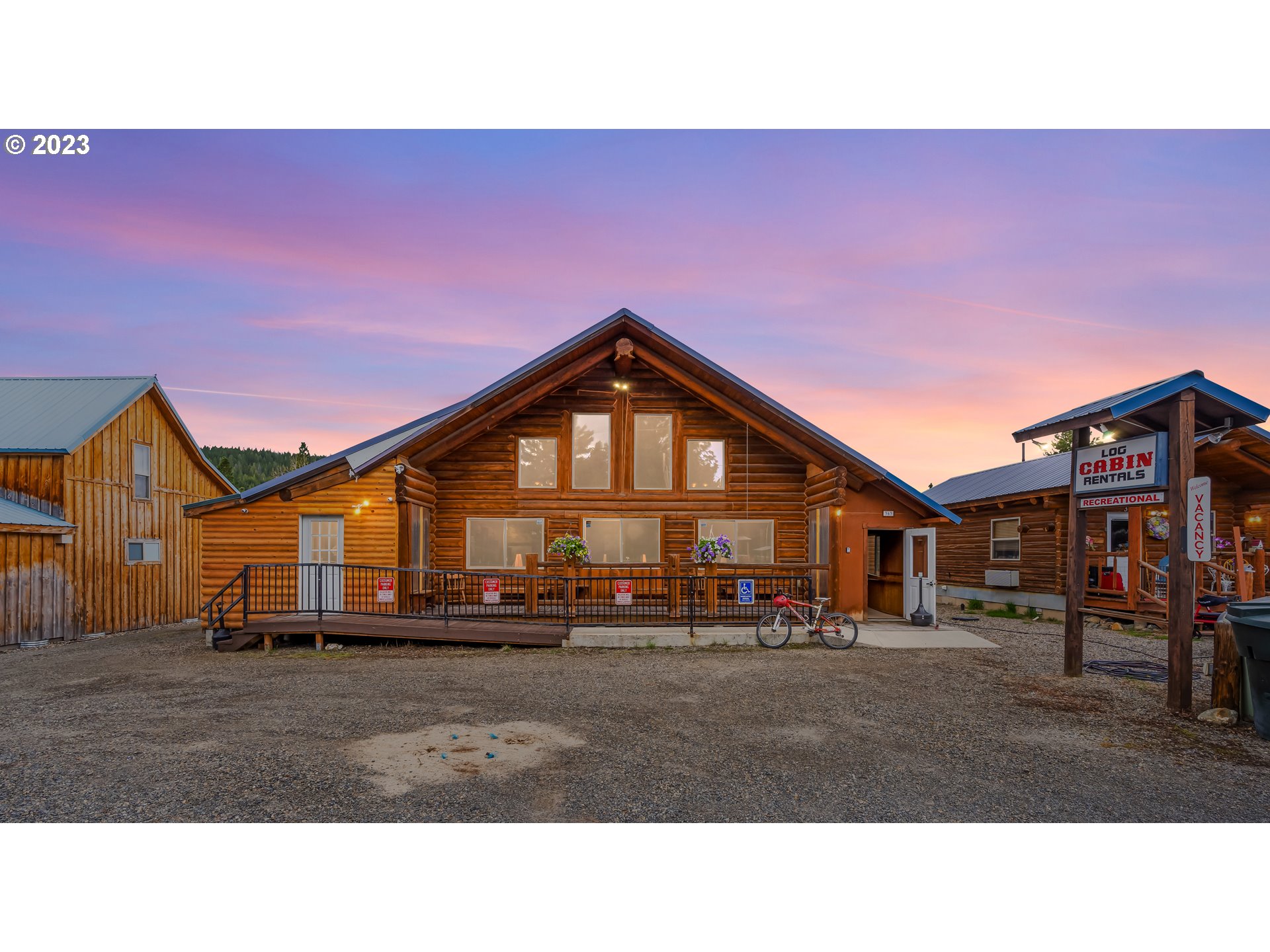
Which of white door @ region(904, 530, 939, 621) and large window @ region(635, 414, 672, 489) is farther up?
large window @ region(635, 414, 672, 489)

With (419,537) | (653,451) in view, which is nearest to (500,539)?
(419,537)

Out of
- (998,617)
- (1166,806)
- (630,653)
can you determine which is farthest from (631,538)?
(1166,806)

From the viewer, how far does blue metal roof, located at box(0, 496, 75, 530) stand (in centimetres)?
1667

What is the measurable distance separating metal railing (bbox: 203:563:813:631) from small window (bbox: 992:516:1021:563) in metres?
10.3

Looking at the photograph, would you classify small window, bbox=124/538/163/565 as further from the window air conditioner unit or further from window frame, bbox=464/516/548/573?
the window air conditioner unit

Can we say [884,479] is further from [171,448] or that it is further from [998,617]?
[171,448]

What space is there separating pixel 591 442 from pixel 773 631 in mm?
7173

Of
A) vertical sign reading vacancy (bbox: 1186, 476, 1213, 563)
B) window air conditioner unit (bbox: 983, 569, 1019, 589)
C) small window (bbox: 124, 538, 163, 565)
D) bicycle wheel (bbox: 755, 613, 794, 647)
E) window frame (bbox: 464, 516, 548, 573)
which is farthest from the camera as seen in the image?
window air conditioner unit (bbox: 983, 569, 1019, 589)

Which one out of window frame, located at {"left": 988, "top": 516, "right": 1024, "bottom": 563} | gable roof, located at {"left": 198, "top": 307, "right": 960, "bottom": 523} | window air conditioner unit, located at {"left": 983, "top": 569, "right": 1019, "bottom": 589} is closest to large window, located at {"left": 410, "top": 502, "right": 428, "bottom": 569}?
gable roof, located at {"left": 198, "top": 307, "right": 960, "bottom": 523}

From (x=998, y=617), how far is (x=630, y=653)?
1381 cm

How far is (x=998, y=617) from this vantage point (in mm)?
21188

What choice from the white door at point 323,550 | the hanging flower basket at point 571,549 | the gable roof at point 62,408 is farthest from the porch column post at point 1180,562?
the gable roof at point 62,408

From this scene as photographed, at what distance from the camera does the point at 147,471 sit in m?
21.9

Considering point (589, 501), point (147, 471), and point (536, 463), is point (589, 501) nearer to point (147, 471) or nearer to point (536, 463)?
point (536, 463)
